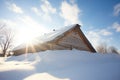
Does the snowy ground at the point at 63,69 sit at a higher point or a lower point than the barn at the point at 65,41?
lower

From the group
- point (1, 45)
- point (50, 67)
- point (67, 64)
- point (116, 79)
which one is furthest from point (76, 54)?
point (1, 45)

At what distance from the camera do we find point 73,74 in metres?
6.07

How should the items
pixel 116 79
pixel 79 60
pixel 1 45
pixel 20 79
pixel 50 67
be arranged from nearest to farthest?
1. pixel 20 79
2. pixel 116 79
3. pixel 50 67
4. pixel 79 60
5. pixel 1 45

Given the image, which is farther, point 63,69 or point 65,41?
point 65,41

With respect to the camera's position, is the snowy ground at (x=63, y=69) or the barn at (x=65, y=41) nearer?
the snowy ground at (x=63, y=69)

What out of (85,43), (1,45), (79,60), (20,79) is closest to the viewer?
(20,79)

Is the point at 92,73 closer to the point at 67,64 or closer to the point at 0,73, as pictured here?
the point at 67,64

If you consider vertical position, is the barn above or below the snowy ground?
above

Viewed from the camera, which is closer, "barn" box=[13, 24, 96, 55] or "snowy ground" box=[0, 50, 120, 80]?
"snowy ground" box=[0, 50, 120, 80]

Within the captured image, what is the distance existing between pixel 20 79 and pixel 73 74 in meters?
2.50

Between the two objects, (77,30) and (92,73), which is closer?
(92,73)

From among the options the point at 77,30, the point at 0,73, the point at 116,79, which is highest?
the point at 77,30

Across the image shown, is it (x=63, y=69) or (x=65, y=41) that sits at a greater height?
(x=65, y=41)

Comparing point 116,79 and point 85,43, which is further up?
point 85,43
